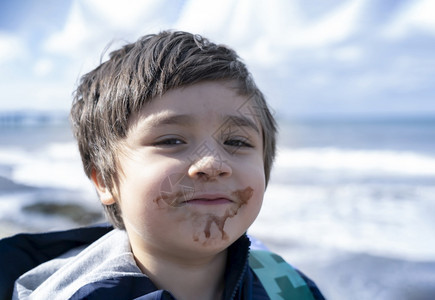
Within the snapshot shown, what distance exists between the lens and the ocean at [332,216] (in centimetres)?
368

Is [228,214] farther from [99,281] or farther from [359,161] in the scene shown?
[359,161]

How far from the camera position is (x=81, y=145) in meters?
1.89

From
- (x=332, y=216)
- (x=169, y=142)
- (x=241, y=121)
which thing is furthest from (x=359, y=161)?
(x=169, y=142)

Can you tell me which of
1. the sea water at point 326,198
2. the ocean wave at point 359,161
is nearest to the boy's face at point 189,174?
the sea water at point 326,198

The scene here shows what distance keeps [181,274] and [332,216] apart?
4.58m

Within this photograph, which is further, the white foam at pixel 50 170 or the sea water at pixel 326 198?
the white foam at pixel 50 170

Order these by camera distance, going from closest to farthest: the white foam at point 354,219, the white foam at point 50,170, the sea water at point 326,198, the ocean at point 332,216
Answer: the ocean at point 332,216 → the white foam at point 354,219 → the sea water at point 326,198 → the white foam at point 50,170

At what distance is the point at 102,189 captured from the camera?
178cm

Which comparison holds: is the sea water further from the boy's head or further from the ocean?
the boy's head

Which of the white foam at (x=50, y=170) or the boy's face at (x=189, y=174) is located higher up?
the white foam at (x=50, y=170)

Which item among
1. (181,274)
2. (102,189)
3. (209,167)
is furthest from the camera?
(102,189)

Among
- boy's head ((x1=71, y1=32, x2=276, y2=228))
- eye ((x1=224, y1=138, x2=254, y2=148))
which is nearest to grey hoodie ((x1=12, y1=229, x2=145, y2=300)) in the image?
boy's head ((x1=71, y1=32, x2=276, y2=228))

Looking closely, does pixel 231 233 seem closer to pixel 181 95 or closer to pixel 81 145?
pixel 181 95

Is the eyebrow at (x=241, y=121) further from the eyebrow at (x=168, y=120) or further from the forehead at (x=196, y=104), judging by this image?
the eyebrow at (x=168, y=120)
